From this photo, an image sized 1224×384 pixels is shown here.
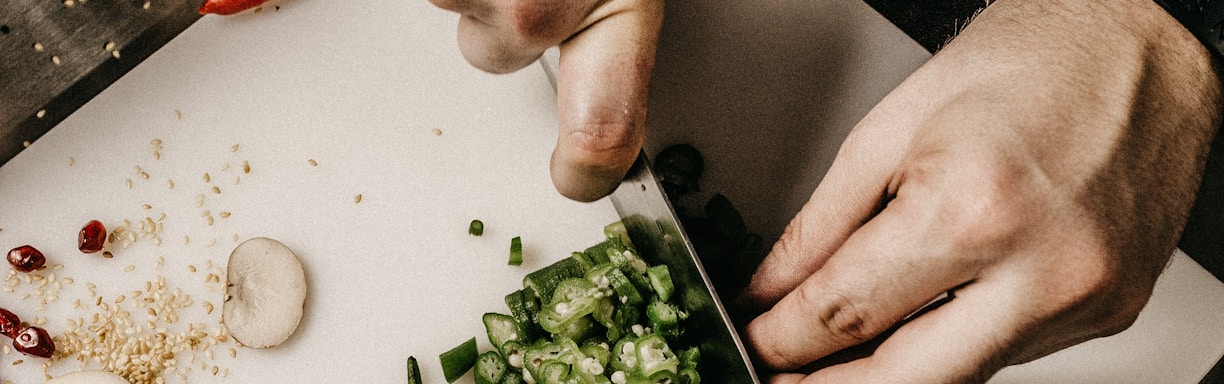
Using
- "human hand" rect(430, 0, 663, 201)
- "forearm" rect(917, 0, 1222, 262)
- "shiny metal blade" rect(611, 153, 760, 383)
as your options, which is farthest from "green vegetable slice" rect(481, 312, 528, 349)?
"forearm" rect(917, 0, 1222, 262)

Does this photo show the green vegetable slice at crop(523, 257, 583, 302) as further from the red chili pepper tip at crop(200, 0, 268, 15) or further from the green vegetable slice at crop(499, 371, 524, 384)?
the red chili pepper tip at crop(200, 0, 268, 15)

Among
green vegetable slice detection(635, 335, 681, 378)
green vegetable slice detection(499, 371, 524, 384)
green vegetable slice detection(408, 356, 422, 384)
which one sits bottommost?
green vegetable slice detection(635, 335, 681, 378)

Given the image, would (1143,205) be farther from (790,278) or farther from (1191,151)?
(790,278)

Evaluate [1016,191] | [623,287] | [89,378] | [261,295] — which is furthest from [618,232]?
[89,378]

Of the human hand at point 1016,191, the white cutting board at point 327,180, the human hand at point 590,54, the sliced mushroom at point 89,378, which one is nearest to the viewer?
the human hand at point 1016,191

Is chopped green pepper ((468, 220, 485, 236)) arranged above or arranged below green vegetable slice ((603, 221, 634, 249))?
above

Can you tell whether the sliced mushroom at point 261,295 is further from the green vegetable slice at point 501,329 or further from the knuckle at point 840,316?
the knuckle at point 840,316

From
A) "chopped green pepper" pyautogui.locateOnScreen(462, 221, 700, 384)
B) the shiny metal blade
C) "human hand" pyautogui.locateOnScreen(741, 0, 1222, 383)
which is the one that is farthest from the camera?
"chopped green pepper" pyautogui.locateOnScreen(462, 221, 700, 384)

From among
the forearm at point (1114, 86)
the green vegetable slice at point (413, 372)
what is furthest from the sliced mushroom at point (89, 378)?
the forearm at point (1114, 86)
